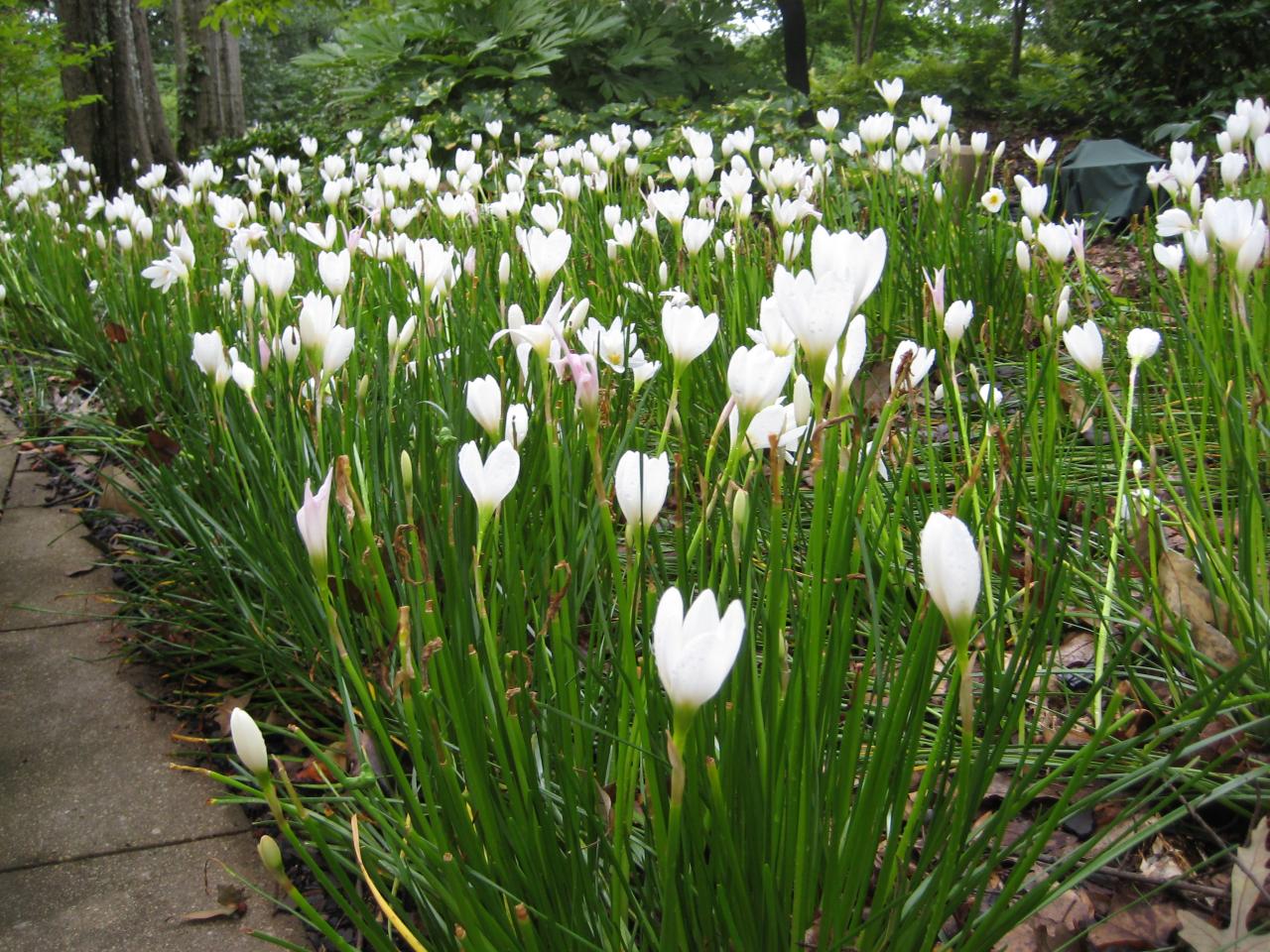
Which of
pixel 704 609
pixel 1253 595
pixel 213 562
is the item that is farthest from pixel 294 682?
pixel 1253 595

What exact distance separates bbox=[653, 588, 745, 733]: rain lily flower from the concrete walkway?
0.93 m

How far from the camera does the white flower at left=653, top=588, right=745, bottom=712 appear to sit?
803mm

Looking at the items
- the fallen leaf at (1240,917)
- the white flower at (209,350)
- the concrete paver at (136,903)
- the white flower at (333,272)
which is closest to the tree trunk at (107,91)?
the white flower at (333,272)

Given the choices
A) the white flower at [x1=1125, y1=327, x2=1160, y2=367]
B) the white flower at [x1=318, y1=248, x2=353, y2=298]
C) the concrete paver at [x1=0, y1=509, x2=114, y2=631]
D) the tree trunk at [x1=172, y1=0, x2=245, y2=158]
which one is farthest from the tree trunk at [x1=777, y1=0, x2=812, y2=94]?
the white flower at [x1=1125, y1=327, x2=1160, y2=367]

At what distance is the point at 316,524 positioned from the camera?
1090 mm

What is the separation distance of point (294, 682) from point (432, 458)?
22.3 inches

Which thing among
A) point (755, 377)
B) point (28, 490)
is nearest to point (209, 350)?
point (755, 377)

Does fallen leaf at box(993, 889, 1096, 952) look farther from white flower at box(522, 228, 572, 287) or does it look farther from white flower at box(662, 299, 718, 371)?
white flower at box(522, 228, 572, 287)

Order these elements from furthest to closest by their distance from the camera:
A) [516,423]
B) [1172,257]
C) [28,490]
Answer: [28,490]
[1172,257]
[516,423]

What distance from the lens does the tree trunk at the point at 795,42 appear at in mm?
11219

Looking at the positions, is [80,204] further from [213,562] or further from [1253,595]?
[1253,595]

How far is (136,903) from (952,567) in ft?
4.36

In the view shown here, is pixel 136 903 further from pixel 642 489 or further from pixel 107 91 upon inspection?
pixel 107 91

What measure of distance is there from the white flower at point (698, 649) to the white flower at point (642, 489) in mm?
303
